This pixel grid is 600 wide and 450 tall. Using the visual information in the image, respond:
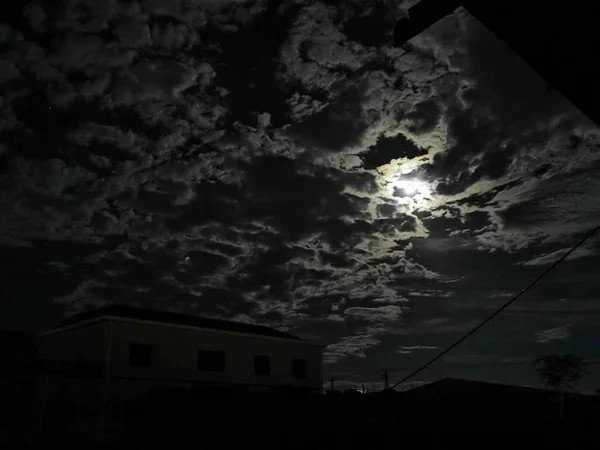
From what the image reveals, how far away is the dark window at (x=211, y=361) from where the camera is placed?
2497 centimetres

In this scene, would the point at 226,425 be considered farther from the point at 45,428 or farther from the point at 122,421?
the point at 45,428

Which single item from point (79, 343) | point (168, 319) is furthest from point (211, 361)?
point (79, 343)

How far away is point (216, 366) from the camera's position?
83.9 ft

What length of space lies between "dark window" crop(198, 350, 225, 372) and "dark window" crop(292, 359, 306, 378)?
17.4 ft

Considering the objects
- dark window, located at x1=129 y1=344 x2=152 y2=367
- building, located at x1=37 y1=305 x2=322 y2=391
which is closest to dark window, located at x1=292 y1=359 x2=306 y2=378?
building, located at x1=37 y1=305 x2=322 y2=391

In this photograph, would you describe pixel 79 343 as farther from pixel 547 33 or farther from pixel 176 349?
pixel 547 33

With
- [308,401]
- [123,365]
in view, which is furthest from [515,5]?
[308,401]

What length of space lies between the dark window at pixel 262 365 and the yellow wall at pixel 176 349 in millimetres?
227

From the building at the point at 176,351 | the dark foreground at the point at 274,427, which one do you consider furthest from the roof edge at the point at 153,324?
the dark foreground at the point at 274,427

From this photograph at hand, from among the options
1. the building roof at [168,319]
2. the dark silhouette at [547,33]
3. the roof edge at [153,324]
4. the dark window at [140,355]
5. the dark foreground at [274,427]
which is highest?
the building roof at [168,319]

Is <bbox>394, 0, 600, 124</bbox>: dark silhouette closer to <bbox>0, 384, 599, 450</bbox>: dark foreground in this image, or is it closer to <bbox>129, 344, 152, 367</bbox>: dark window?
<bbox>0, 384, 599, 450</bbox>: dark foreground

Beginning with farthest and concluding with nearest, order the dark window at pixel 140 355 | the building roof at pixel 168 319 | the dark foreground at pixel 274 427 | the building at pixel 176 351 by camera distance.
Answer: the building roof at pixel 168 319 → the dark window at pixel 140 355 → the building at pixel 176 351 → the dark foreground at pixel 274 427

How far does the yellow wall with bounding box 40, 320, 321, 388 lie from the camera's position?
72.0ft

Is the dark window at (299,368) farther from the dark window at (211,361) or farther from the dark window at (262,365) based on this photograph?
the dark window at (211,361)
